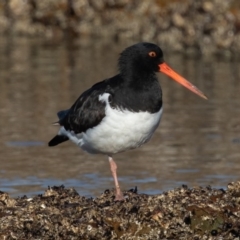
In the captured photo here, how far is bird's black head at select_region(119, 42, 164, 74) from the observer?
8531mm

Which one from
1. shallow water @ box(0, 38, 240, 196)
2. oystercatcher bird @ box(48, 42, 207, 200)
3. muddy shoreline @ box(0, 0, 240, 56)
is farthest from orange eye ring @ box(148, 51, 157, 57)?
muddy shoreline @ box(0, 0, 240, 56)

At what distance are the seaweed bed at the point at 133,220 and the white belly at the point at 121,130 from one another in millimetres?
805

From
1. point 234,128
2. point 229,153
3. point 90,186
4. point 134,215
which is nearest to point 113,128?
point 134,215

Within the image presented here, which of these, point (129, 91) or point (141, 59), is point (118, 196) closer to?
point (129, 91)

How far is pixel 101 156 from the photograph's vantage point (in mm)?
11680

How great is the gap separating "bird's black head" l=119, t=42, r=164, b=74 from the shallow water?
1.93m

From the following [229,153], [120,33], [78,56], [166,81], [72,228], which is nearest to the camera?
[72,228]

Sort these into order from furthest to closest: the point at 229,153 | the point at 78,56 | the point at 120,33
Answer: the point at 120,33, the point at 78,56, the point at 229,153

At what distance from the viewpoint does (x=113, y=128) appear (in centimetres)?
809

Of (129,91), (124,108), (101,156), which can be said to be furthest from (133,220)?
(101,156)

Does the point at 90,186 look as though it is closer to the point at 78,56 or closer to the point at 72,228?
the point at 72,228

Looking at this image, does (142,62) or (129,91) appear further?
(142,62)

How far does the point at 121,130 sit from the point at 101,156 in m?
3.66

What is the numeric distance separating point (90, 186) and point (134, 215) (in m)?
3.12
